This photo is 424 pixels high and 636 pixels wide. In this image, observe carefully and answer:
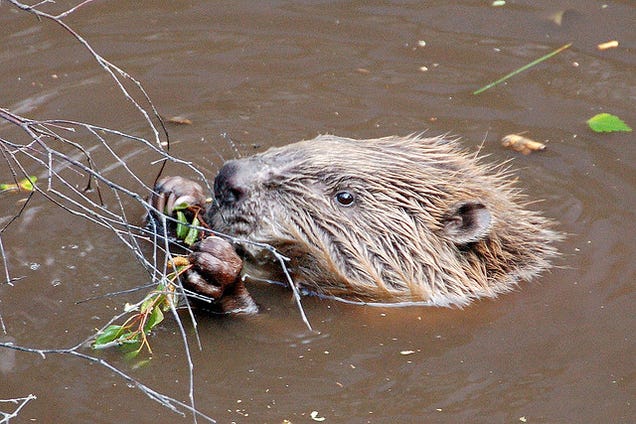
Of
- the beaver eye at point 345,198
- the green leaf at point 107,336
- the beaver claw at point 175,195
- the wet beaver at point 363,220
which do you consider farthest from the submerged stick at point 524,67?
the green leaf at point 107,336

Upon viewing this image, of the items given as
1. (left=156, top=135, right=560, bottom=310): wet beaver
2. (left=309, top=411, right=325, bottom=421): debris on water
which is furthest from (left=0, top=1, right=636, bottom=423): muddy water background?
(left=156, top=135, right=560, bottom=310): wet beaver

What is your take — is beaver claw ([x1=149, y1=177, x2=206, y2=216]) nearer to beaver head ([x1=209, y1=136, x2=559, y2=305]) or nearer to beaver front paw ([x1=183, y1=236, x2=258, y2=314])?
beaver head ([x1=209, y1=136, x2=559, y2=305])

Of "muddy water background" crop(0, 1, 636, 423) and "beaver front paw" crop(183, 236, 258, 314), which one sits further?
"beaver front paw" crop(183, 236, 258, 314)

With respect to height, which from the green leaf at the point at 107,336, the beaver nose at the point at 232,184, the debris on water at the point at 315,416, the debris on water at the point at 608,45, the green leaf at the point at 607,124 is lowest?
the debris on water at the point at 315,416

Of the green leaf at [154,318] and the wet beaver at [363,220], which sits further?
the wet beaver at [363,220]

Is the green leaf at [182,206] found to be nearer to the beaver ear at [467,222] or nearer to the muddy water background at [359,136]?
the muddy water background at [359,136]

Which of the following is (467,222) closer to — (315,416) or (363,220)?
(363,220)

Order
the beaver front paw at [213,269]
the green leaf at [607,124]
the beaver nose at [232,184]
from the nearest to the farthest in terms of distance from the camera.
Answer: the beaver front paw at [213,269] → the beaver nose at [232,184] → the green leaf at [607,124]
